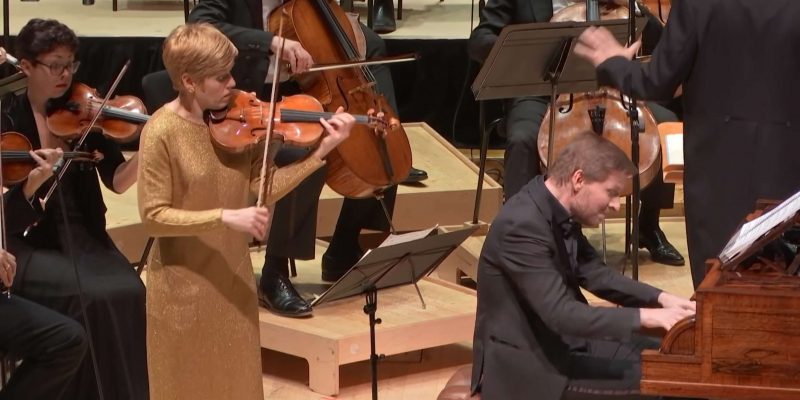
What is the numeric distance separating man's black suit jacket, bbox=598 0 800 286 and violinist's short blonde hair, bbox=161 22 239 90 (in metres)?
1.17

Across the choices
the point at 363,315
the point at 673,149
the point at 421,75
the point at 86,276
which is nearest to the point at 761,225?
the point at 673,149

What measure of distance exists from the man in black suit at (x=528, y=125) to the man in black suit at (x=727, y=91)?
1.19 meters

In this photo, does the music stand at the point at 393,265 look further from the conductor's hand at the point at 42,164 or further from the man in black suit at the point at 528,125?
the man in black suit at the point at 528,125

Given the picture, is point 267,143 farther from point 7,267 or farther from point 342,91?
point 342,91

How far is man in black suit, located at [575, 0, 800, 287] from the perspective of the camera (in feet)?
11.8

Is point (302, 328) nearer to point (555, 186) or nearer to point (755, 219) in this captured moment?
point (555, 186)

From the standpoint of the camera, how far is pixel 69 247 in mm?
3949

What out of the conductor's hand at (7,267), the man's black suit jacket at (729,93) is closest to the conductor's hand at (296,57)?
the man's black suit jacket at (729,93)

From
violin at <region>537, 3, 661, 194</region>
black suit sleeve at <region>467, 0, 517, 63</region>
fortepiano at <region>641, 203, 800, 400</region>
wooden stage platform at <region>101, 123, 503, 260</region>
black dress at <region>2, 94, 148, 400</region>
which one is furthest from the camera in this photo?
wooden stage platform at <region>101, 123, 503, 260</region>

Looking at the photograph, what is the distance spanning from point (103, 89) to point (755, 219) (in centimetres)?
346

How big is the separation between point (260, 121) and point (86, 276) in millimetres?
997

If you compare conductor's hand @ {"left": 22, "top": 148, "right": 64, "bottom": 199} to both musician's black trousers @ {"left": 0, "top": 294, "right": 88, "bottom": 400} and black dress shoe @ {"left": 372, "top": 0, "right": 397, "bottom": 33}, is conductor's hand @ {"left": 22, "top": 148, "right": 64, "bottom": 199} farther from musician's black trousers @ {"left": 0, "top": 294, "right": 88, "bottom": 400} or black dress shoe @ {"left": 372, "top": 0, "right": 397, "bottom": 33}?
black dress shoe @ {"left": 372, "top": 0, "right": 397, "bottom": 33}

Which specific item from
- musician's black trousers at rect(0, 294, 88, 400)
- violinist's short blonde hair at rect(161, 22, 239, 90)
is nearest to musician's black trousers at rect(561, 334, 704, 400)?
violinist's short blonde hair at rect(161, 22, 239, 90)

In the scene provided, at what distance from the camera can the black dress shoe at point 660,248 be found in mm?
5211
